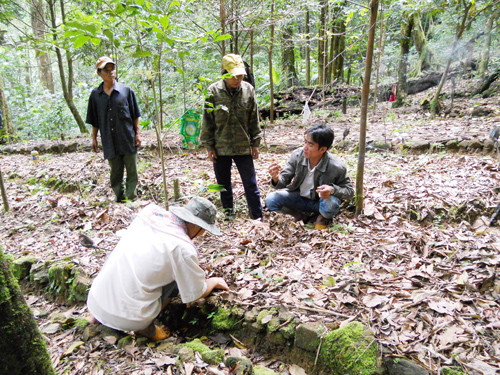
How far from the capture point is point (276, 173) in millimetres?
4020

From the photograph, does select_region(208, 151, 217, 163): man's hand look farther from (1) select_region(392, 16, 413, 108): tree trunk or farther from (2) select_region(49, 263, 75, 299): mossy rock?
(1) select_region(392, 16, 413, 108): tree trunk

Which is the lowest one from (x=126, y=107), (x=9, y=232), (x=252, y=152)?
(x=9, y=232)

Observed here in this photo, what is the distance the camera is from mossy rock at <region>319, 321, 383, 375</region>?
1.93 metres

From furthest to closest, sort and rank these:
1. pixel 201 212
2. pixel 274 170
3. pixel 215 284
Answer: pixel 274 170, pixel 215 284, pixel 201 212

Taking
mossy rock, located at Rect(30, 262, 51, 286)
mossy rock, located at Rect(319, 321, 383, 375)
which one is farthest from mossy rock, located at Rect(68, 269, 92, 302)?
mossy rock, located at Rect(319, 321, 383, 375)

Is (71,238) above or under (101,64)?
under

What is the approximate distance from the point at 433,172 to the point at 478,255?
7.62 ft

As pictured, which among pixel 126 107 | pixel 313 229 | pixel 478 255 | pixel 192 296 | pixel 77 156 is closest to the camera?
pixel 192 296

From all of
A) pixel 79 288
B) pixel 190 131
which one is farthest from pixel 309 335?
pixel 190 131

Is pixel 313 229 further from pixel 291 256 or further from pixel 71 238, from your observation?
pixel 71 238

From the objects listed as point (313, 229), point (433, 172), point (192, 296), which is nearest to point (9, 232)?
point (192, 296)

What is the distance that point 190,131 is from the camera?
7.38 metres

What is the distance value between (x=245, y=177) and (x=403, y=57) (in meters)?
10.0

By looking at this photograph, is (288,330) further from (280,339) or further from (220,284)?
(220,284)
